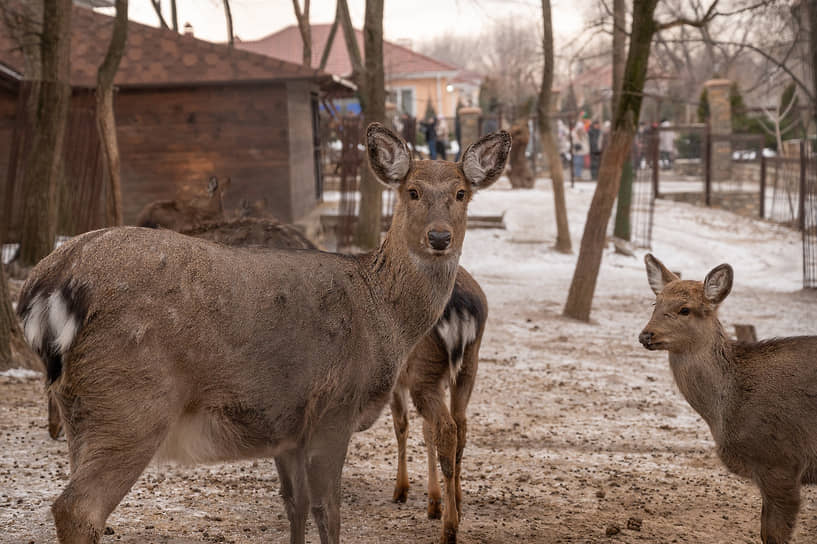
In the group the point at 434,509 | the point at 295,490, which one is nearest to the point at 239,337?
the point at 295,490

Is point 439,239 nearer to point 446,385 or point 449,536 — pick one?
point 446,385

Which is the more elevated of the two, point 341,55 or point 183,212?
point 341,55

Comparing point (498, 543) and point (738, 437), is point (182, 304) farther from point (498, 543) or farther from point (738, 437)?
point (738, 437)

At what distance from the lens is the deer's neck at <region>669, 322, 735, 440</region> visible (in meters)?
5.07

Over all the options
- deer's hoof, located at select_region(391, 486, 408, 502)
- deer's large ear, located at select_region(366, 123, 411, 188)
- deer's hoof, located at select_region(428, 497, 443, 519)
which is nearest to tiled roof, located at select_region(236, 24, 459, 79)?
deer's hoof, located at select_region(391, 486, 408, 502)

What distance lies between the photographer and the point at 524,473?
625cm

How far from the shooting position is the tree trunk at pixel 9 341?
775cm

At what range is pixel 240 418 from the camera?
3.81 metres

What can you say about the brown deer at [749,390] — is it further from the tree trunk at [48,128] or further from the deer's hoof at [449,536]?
the tree trunk at [48,128]

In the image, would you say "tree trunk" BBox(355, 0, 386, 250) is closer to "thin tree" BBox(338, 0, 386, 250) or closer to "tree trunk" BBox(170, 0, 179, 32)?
Result: "thin tree" BBox(338, 0, 386, 250)

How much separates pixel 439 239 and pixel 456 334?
1212 mm

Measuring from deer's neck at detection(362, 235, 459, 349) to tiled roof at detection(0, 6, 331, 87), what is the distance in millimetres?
13242

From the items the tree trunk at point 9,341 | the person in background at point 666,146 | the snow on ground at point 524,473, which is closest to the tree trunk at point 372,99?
the snow on ground at point 524,473

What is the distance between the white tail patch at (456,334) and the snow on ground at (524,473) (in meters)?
0.97
